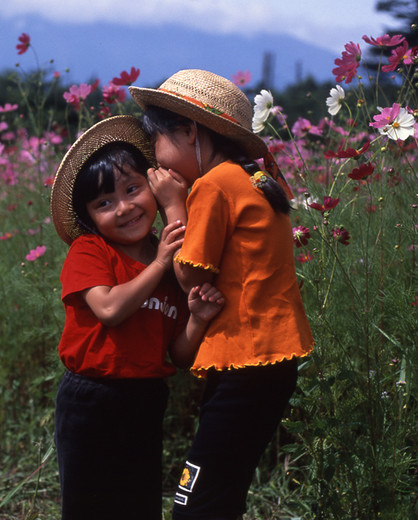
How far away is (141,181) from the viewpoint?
1979 mm

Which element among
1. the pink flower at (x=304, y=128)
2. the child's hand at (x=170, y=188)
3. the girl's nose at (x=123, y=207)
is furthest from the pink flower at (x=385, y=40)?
the girl's nose at (x=123, y=207)

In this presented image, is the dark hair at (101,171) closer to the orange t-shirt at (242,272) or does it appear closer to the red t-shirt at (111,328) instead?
the red t-shirt at (111,328)

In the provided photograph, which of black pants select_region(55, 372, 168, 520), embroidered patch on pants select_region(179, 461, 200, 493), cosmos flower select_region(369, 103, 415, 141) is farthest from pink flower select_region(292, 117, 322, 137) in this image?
embroidered patch on pants select_region(179, 461, 200, 493)

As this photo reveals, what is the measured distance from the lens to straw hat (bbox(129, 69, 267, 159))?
1.85 metres

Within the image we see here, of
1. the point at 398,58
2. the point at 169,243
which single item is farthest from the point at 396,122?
the point at 169,243

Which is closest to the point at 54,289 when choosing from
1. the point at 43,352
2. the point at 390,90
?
the point at 43,352

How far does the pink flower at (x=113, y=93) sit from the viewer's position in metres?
3.02

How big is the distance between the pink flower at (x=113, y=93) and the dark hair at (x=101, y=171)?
105 cm

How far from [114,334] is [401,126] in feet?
3.62

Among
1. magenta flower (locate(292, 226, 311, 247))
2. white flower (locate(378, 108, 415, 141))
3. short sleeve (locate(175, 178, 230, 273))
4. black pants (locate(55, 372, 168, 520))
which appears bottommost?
black pants (locate(55, 372, 168, 520))

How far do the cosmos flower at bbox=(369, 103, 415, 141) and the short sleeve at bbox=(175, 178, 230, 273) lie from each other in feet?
2.26

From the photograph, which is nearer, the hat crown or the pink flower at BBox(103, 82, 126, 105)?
the hat crown

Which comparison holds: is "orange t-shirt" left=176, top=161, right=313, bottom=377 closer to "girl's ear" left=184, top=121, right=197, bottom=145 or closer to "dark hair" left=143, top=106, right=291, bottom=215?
"dark hair" left=143, top=106, right=291, bottom=215

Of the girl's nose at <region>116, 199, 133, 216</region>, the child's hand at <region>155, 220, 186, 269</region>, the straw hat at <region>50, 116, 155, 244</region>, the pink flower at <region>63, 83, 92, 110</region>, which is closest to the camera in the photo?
the child's hand at <region>155, 220, 186, 269</region>
